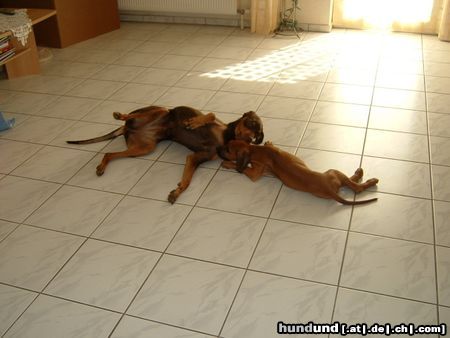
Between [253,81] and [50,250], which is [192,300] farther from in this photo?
[253,81]

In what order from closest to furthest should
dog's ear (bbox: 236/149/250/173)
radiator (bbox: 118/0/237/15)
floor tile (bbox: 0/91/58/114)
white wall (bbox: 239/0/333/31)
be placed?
dog's ear (bbox: 236/149/250/173)
floor tile (bbox: 0/91/58/114)
white wall (bbox: 239/0/333/31)
radiator (bbox: 118/0/237/15)

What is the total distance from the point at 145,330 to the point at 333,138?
5.75 feet

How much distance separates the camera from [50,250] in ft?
7.75

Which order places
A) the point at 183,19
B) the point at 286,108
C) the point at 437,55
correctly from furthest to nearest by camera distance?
1. the point at 183,19
2. the point at 437,55
3. the point at 286,108

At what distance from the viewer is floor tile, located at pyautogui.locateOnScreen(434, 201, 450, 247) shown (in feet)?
7.65

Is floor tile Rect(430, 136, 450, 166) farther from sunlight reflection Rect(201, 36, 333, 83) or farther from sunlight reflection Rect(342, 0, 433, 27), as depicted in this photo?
sunlight reflection Rect(342, 0, 433, 27)

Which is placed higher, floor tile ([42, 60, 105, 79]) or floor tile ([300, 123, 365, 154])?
floor tile ([42, 60, 105, 79])

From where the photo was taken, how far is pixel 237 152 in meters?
2.80

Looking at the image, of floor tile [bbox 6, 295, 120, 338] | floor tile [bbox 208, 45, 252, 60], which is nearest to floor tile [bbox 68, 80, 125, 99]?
floor tile [bbox 208, 45, 252, 60]

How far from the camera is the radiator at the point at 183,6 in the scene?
17.0 ft

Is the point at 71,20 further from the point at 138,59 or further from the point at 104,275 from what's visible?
the point at 104,275

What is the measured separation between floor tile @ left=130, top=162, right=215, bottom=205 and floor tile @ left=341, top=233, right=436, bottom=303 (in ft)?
2.77

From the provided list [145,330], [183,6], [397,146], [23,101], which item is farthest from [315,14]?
[145,330]

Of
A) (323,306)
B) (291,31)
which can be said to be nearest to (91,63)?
(291,31)
